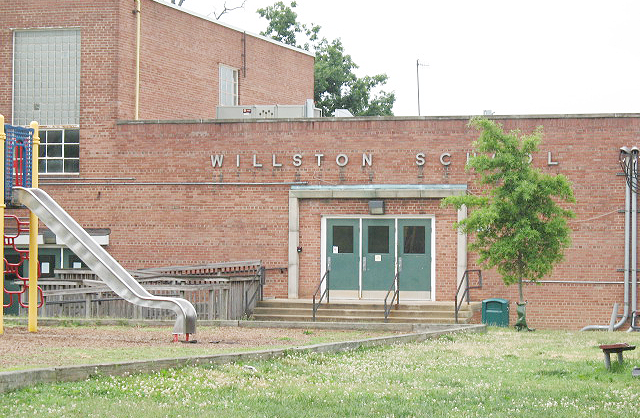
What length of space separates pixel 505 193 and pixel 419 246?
183 inches

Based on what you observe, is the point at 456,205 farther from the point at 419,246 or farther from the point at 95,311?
the point at 95,311

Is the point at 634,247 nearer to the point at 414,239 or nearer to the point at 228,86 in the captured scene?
the point at 414,239

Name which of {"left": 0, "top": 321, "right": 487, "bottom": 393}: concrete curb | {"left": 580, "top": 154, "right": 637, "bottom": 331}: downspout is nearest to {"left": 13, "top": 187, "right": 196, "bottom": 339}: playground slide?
{"left": 0, "top": 321, "right": 487, "bottom": 393}: concrete curb

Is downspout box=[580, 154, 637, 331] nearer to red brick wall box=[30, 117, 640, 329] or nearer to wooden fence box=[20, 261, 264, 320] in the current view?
red brick wall box=[30, 117, 640, 329]

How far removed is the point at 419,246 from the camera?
90.8 ft

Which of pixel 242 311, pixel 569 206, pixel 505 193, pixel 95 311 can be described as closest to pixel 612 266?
pixel 569 206

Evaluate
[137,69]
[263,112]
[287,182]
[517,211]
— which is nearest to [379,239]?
[287,182]

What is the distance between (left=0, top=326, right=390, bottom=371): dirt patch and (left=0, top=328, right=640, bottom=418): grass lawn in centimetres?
145

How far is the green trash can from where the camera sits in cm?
2548

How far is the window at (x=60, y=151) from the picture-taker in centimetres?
2983

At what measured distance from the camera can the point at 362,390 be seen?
1209 cm

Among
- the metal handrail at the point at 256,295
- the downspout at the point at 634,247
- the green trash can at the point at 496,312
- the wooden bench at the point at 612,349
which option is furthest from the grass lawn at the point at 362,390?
the downspout at the point at 634,247

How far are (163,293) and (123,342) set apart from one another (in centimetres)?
760

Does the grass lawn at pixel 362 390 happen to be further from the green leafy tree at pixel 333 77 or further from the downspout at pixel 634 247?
the green leafy tree at pixel 333 77
